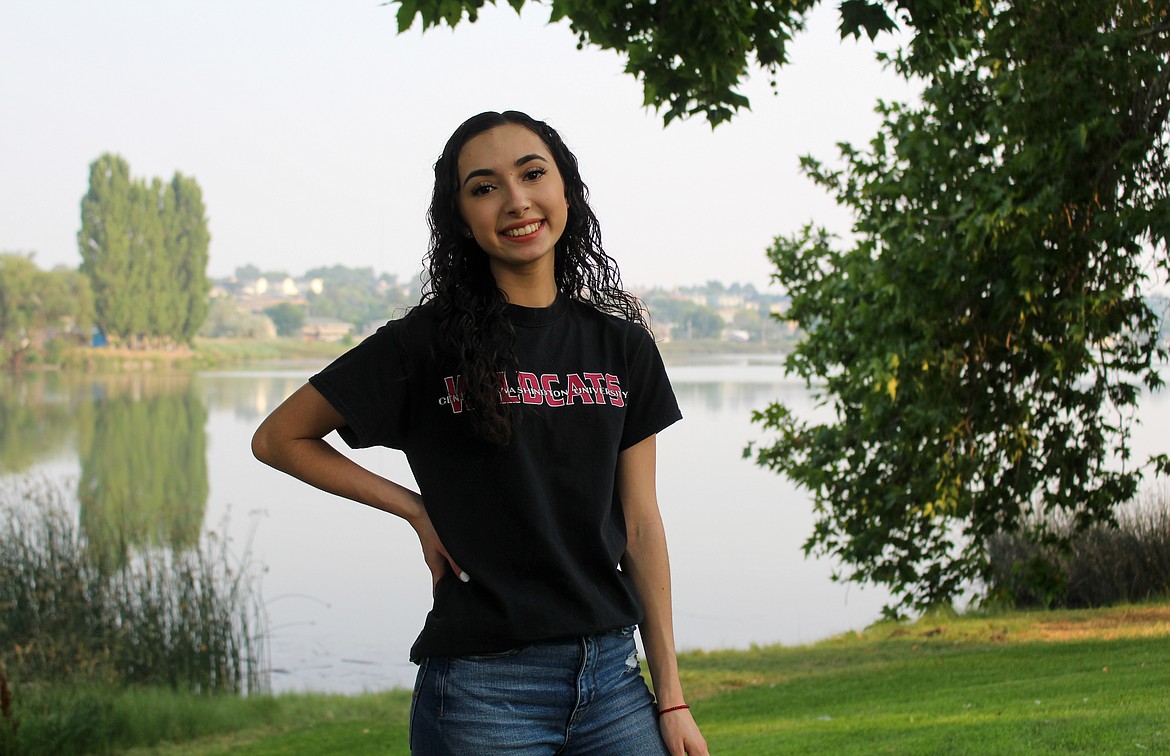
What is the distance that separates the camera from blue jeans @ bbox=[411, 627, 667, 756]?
1.85 meters

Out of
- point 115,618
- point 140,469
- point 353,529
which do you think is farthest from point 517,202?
point 140,469

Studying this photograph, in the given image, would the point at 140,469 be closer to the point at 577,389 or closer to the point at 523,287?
the point at 523,287

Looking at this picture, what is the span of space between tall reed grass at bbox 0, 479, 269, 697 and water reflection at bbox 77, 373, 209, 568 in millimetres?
285

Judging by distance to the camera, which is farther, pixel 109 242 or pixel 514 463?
pixel 109 242

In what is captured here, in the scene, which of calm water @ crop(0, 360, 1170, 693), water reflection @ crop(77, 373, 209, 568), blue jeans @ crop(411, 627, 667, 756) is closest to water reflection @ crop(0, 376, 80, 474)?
calm water @ crop(0, 360, 1170, 693)

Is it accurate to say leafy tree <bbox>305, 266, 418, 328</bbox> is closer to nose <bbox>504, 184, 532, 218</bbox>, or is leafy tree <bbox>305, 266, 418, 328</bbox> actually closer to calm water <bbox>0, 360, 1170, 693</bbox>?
calm water <bbox>0, 360, 1170, 693</bbox>

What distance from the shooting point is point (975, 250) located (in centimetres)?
673

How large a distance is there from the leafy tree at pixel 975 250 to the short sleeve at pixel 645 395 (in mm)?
3494

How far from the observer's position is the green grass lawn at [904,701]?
4566 millimetres

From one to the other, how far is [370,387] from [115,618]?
7716 millimetres

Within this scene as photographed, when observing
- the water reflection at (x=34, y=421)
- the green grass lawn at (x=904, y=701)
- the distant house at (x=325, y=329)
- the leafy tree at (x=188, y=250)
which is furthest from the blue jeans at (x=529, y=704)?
the distant house at (x=325, y=329)

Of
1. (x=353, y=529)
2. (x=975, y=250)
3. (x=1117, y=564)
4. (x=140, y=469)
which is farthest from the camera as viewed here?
(x=140, y=469)

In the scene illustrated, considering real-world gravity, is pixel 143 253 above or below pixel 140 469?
above

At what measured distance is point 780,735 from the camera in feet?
17.6
